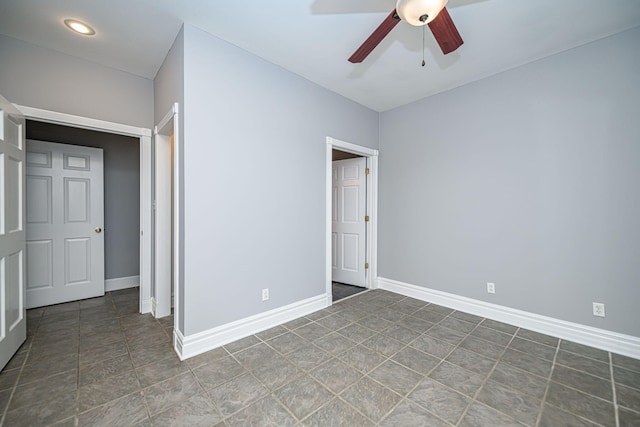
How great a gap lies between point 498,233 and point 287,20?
2965 millimetres

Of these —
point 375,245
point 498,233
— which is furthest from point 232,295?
point 498,233

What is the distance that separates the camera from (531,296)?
8.70 ft

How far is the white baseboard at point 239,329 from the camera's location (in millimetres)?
2141

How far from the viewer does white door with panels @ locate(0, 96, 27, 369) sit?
1.92 m

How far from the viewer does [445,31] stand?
5.14ft

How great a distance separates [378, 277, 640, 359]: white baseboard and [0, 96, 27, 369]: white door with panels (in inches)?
157

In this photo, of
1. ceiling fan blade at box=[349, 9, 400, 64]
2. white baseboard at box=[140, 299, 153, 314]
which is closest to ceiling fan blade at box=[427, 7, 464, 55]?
ceiling fan blade at box=[349, 9, 400, 64]

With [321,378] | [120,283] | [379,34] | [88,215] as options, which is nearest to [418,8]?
[379,34]

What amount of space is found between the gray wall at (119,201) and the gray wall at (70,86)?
1159 mm

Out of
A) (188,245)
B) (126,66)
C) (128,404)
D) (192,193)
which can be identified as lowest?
(128,404)

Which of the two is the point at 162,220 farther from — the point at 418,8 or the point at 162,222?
the point at 418,8

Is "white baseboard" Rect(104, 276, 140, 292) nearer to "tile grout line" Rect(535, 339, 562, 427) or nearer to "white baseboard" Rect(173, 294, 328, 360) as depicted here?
"white baseboard" Rect(173, 294, 328, 360)

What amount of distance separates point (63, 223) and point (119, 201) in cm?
68

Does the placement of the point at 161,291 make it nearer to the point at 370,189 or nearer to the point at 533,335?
the point at 370,189
